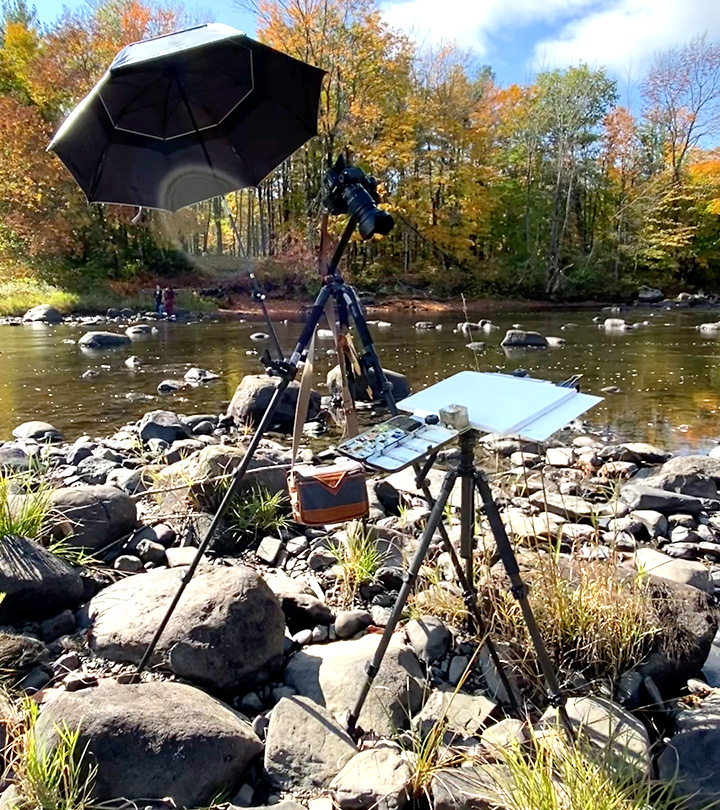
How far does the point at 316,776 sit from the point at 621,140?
37.5 metres

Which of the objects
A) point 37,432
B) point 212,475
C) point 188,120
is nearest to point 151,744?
point 212,475

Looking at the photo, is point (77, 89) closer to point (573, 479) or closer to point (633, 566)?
point (573, 479)

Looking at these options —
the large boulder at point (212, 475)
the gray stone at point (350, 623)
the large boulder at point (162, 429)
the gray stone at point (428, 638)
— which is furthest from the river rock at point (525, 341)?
the gray stone at point (428, 638)

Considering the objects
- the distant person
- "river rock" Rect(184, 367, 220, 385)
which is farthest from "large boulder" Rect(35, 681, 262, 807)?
the distant person

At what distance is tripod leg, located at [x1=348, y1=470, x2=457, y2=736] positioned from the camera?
→ 2.02m

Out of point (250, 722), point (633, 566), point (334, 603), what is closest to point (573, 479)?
point (633, 566)

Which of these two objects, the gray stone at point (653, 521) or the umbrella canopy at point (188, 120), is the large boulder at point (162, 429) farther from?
the gray stone at point (653, 521)

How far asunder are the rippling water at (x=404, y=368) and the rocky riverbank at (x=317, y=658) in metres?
3.09

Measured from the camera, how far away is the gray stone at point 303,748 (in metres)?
2.09

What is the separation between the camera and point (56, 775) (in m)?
1.87

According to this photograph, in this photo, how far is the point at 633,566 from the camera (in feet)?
10.5

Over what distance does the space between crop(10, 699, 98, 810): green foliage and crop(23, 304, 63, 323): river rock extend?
71.9 ft

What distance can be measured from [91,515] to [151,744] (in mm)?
1911

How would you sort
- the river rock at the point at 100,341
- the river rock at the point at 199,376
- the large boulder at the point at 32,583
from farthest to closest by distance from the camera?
the river rock at the point at 100,341, the river rock at the point at 199,376, the large boulder at the point at 32,583
